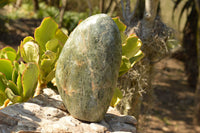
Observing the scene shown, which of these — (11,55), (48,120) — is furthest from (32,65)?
(11,55)

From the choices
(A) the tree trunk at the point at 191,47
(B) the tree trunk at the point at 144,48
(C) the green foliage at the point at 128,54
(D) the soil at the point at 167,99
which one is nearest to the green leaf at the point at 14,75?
(C) the green foliage at the point at 128,54

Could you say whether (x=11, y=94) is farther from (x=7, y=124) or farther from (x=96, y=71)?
(x=96, y=71)

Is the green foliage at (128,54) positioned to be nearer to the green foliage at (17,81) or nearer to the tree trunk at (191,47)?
the green foliage at (17,81)

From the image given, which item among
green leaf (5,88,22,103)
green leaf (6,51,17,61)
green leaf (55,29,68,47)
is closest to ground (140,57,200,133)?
green leaf (55,29,68,47)

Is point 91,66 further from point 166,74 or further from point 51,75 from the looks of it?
point 166,74

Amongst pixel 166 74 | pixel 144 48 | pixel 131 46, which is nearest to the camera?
pixel 131 46

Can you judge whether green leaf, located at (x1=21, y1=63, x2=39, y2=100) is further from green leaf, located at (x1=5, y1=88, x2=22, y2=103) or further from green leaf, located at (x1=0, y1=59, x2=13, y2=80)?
green leaf, located at (x1=0, y1=59, x2=13, y2=80)

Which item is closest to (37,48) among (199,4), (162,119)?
(199,4)
